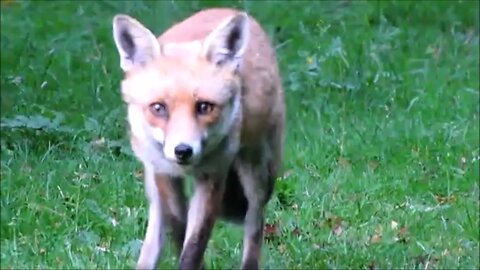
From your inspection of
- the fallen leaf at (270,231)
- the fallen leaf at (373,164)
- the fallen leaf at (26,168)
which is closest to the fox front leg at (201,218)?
the fallen leaf at (270,231)

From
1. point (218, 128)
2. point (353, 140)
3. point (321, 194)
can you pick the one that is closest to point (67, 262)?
point (218, 128)

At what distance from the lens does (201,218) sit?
6066mm

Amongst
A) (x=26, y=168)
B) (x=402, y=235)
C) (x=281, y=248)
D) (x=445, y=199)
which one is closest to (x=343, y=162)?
(x=445, y=199)

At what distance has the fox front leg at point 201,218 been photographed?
6.07 metres

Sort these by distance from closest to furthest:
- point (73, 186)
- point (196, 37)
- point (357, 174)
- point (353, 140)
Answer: point (196, 37) < point (73, 186) < point (357, 174) < point (353, 140)

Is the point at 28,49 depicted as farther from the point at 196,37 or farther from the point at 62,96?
the point at 196,37

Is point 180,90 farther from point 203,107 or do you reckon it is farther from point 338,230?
point 338,230

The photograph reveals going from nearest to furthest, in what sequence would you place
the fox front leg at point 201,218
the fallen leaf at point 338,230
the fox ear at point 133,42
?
the fox ear at point 133,42 < the fox front leg at point 201,218 < the fallen leaf at point 338,230

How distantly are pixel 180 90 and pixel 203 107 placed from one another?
12cm

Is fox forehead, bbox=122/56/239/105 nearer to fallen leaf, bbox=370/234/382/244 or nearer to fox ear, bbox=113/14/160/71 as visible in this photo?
fox ear, bbox=113/14/160/71

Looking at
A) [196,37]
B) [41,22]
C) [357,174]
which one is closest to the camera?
[196,37]

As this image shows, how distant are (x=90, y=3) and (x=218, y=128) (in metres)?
7.62

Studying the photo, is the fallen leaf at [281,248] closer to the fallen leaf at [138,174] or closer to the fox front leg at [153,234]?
the fox front leg at [153,234]

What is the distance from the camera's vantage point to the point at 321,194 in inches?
321
